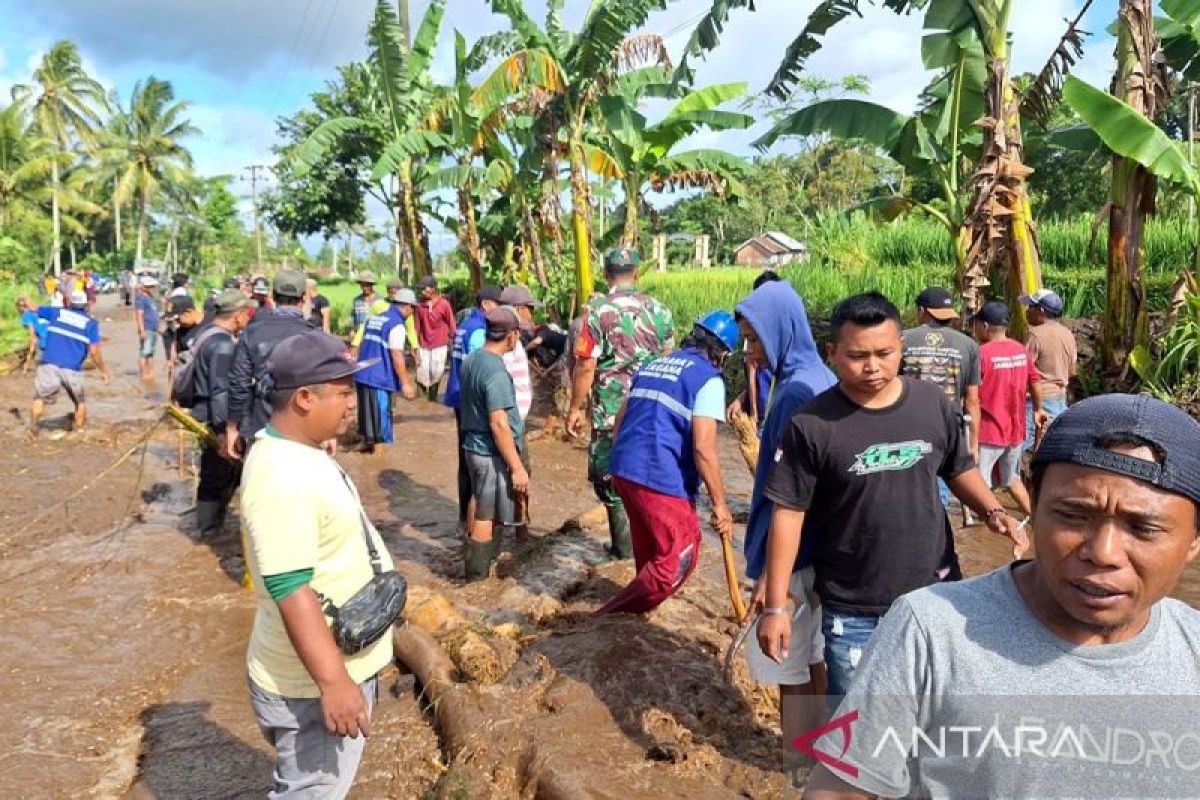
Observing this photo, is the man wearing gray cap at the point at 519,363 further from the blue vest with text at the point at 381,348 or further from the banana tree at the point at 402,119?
the banana tree at the point at 402,119

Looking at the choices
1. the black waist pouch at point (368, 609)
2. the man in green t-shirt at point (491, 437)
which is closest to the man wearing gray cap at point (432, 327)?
the man in green t-shirt at point (491, 437)

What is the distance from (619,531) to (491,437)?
104 centimetres

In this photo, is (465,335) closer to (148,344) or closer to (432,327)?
(432,327)

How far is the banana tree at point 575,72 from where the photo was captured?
35.2ft

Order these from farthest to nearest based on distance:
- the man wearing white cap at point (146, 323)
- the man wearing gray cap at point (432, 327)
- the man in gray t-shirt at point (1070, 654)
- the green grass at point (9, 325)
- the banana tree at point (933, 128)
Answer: the green grass at point (9, 325)
the man wearing white cap at point (146, 323)
the man wearing gray cap at point (432, 327)
the banana tree at point (933, 128)
the man in gray t-shirt at point (1070, 654)

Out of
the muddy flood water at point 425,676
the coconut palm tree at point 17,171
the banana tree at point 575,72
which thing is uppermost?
the coconut palm tree at point 17,171

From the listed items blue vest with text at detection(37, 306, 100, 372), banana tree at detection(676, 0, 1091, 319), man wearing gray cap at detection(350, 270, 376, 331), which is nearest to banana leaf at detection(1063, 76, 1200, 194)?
banana tree at detection(676, 0, 1091, 319)

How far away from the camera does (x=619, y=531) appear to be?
17.9ft

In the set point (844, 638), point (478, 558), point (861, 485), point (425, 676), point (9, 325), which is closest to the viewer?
point (861, 485)

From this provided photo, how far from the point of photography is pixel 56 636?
4879mm

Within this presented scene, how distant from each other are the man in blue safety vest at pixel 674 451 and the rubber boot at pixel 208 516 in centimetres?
382

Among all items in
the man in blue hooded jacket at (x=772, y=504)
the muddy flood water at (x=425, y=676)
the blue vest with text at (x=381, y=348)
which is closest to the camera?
the man in blue hooded jacket at (x=772, y=504)

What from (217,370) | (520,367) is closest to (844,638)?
(520,367)

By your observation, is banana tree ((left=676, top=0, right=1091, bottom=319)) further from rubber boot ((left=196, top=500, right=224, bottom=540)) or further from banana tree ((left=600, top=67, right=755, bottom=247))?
rubber boot ((left=196, top=500, right=224, bottom=540))
